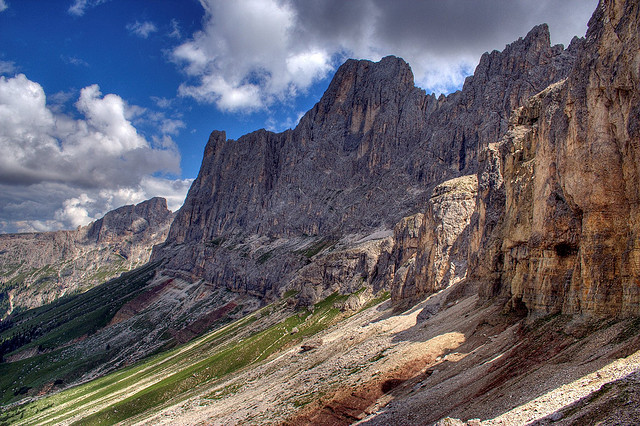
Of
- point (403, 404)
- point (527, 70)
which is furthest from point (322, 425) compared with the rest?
point (527, 70)

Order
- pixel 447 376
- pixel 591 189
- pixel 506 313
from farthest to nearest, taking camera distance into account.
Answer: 1. pixel 506 313
2. pixel 447 376
3. pixel 591 189

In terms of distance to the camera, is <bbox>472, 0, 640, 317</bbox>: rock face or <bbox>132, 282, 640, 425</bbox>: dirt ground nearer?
<bbox>132, 282, 640, 425</bbox>: dirt ground

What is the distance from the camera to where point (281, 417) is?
39594 mm

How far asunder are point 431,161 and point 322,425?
150m

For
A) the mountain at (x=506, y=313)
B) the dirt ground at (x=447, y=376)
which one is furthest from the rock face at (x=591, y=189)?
the dirt ground at (x=447, y=376)

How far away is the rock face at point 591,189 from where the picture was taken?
23.1 m

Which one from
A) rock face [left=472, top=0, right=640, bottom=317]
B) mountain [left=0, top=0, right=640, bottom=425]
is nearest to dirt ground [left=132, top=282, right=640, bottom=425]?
mountain [left=0, top=0, right=640, bottom=425]

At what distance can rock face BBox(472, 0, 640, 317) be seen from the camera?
23062mm

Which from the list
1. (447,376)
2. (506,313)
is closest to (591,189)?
(506,313)

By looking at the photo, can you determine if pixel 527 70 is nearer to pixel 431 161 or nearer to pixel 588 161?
pixel 431 161

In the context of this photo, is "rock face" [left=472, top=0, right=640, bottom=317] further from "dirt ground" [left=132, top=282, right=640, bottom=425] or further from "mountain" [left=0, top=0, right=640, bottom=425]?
"dirt ground" [left=132, top=282, right=640, bottom=425]

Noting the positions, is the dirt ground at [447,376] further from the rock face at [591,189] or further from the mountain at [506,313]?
the rock face at [591,189]

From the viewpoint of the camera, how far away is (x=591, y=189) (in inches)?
1006

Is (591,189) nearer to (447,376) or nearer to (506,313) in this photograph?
(506,313)
